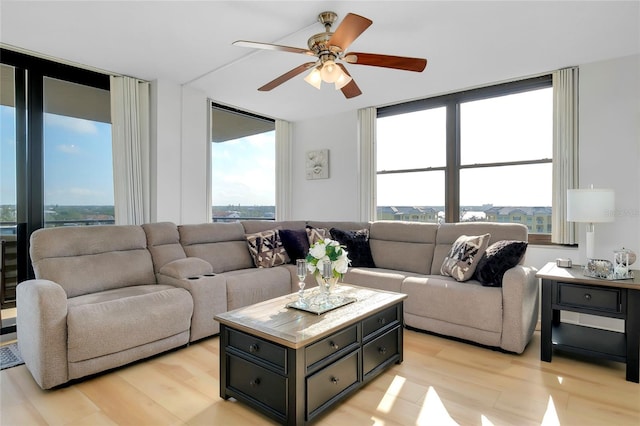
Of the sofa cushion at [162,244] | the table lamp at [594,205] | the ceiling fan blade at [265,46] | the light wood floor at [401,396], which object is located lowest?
the light wood floor at [401,396]

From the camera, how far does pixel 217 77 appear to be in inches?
147

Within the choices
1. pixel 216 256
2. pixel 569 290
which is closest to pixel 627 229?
pixel 569 290

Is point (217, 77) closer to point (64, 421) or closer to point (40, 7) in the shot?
point (40, 7)

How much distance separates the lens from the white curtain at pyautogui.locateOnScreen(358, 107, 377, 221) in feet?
15.6

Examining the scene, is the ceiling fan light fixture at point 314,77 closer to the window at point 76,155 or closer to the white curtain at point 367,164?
the white curtain at point 367,164

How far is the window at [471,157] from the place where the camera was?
12.2 ft

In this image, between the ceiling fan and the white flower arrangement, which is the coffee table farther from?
the ceiling fan

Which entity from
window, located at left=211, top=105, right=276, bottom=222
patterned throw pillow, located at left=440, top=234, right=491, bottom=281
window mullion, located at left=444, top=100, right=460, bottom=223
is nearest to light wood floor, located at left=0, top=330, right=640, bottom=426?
patterned throw pillow, located at left=440, top=234, right=491, bottom=281

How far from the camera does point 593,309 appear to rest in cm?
235

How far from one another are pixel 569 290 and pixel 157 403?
112 inches

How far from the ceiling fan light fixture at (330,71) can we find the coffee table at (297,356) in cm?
154

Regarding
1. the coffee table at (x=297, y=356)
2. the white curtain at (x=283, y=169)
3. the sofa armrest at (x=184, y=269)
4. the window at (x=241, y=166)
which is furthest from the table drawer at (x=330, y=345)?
the white curtain at (x=283, y=169)

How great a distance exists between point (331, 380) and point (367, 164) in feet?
11.2

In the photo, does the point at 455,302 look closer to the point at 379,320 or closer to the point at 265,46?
the point at 379,320
